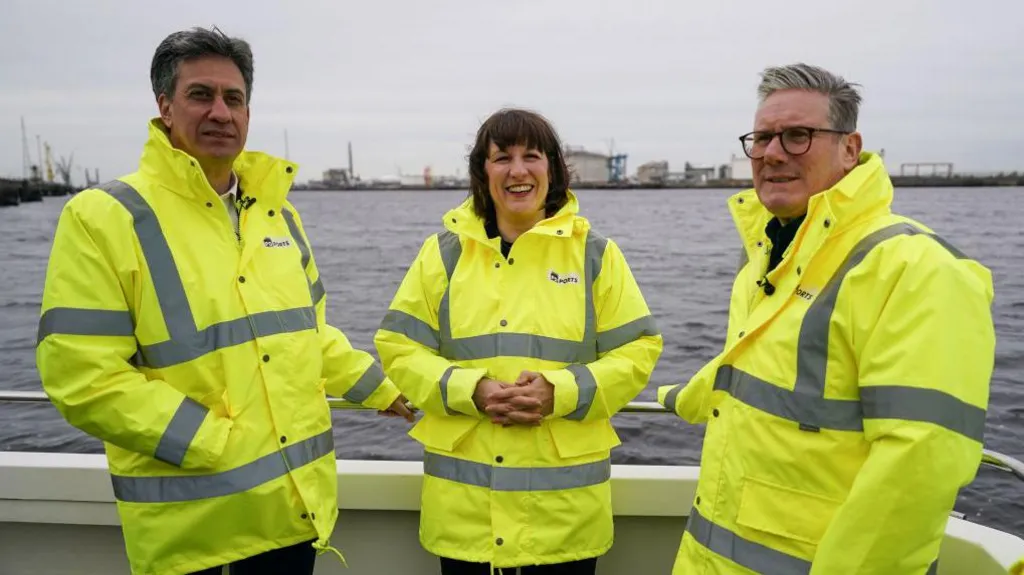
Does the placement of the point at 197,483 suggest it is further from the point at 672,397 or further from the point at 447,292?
the point at 672,397

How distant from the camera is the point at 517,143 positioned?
2486 millimetres

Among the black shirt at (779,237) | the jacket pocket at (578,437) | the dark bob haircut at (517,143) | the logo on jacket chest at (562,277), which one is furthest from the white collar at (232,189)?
the black shirt at (779,237)

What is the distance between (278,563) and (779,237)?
1.89m

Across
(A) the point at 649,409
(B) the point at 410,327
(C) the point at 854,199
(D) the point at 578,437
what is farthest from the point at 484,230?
(C) the point at 854,199

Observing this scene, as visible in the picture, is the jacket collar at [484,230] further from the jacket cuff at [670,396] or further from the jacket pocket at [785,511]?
the jacket pocket at [785,511]

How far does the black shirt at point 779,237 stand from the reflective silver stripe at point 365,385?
5.09 ft

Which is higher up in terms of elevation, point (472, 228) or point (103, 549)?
point (472, 228)

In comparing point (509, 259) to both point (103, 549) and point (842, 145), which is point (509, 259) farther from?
point (103, 549)

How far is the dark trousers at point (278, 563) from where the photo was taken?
2.25 meters

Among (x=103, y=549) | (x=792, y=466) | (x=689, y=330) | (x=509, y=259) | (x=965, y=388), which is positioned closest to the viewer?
(x=965, y=388)

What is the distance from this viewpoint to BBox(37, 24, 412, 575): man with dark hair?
1960 millimetres

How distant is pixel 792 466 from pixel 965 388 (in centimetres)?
47

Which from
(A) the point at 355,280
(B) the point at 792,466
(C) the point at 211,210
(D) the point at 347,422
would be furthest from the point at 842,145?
(A) the point at 355,280

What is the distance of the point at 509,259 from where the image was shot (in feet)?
8.09
